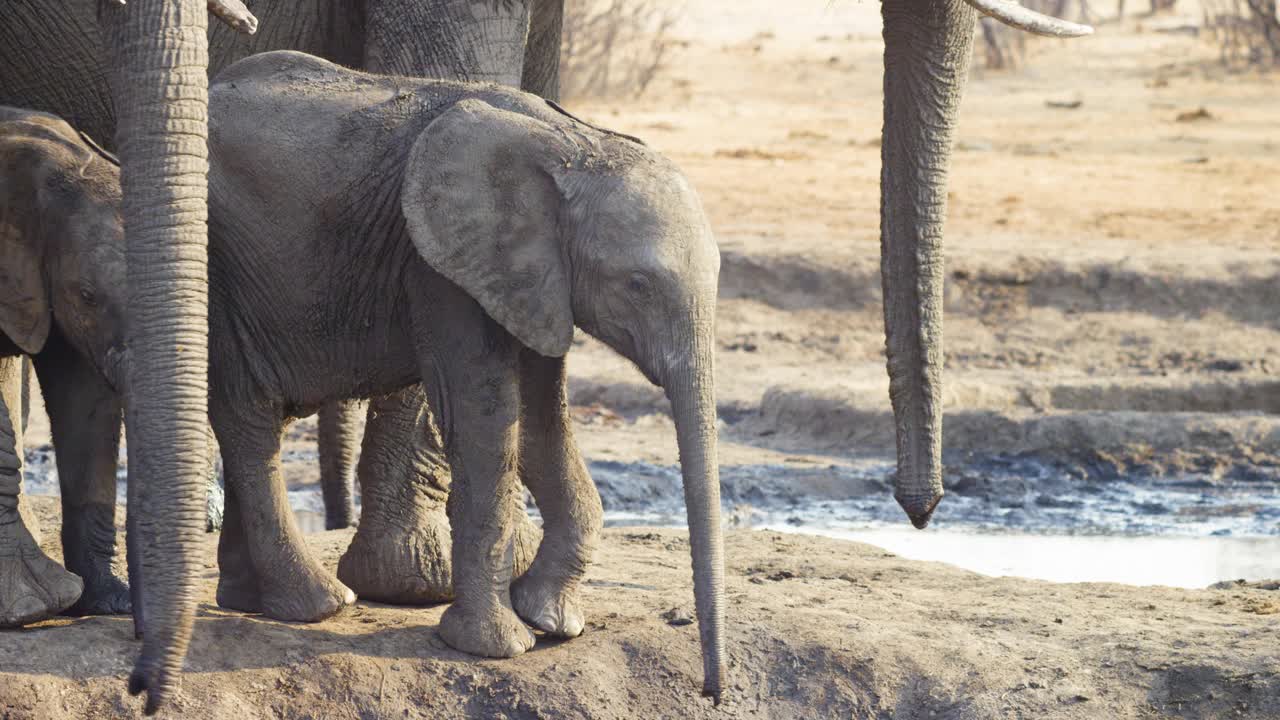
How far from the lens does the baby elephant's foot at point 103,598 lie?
15.3 ft

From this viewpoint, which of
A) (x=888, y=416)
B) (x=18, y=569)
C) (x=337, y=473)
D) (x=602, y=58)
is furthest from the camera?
(x=602, y=58)

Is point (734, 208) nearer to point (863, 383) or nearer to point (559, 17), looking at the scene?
point (863, 383)

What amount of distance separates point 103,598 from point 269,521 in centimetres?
46

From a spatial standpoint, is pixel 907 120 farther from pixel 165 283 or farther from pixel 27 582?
pixel 27 582

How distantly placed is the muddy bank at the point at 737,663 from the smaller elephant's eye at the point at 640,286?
957 mm

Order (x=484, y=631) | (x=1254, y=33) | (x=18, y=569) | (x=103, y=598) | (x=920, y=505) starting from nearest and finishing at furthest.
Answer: (x=18, y=569) → (x=484, y=631) → (x=103, y=598) → (x=920, y=505) → (x=1254, y=33)

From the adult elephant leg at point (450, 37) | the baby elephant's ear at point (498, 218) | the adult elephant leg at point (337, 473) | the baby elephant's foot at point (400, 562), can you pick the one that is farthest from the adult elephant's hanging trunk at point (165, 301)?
the adult elephant leg at point (337, 473)

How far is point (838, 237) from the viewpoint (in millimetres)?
11984

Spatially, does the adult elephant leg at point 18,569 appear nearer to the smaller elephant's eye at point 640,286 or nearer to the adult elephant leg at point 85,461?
the adult elephant leg at point 85,461

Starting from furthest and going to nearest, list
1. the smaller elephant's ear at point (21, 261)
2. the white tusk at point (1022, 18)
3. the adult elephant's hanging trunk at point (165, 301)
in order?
the white tusk at point (1022, 18), the smaller elephant's ear at point (21, 261), the adult elephant's hanging trunk at point (165, 301)

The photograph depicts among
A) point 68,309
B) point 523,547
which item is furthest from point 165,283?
point 523,547

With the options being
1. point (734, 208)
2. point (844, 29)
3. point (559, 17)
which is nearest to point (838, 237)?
point (734, 208)

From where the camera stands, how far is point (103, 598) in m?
4.69

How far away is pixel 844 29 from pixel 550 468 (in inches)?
1052
